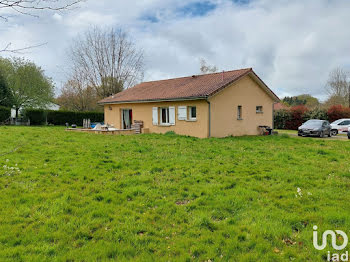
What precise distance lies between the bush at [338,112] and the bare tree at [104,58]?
81.6 feet

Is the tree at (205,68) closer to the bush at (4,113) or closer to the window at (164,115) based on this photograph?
the window at (164,115)

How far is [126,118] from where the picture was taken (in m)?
22.1

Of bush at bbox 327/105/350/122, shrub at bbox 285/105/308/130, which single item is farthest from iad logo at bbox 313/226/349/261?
shrub at bbox 285/105/308/130

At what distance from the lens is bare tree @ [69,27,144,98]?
31797 mm

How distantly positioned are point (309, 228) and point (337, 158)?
6.38 metres

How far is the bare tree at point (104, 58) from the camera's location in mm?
31797

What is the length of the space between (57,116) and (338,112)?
31987 mm

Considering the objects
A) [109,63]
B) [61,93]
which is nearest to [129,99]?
[109,63]

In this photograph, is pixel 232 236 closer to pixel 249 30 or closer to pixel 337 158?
pixel 337 158

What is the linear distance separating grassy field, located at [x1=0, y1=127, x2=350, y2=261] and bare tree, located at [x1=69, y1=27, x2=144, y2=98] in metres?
26.8

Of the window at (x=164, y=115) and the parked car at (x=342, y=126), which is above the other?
the window at (x=164, y=115)

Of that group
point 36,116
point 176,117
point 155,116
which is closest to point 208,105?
point 176,117

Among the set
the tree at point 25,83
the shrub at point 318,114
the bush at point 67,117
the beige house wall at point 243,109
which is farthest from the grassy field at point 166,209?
the tree at point 25,83

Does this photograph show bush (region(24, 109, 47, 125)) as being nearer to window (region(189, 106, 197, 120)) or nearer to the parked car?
window (region(189, 106, 197, 120))
